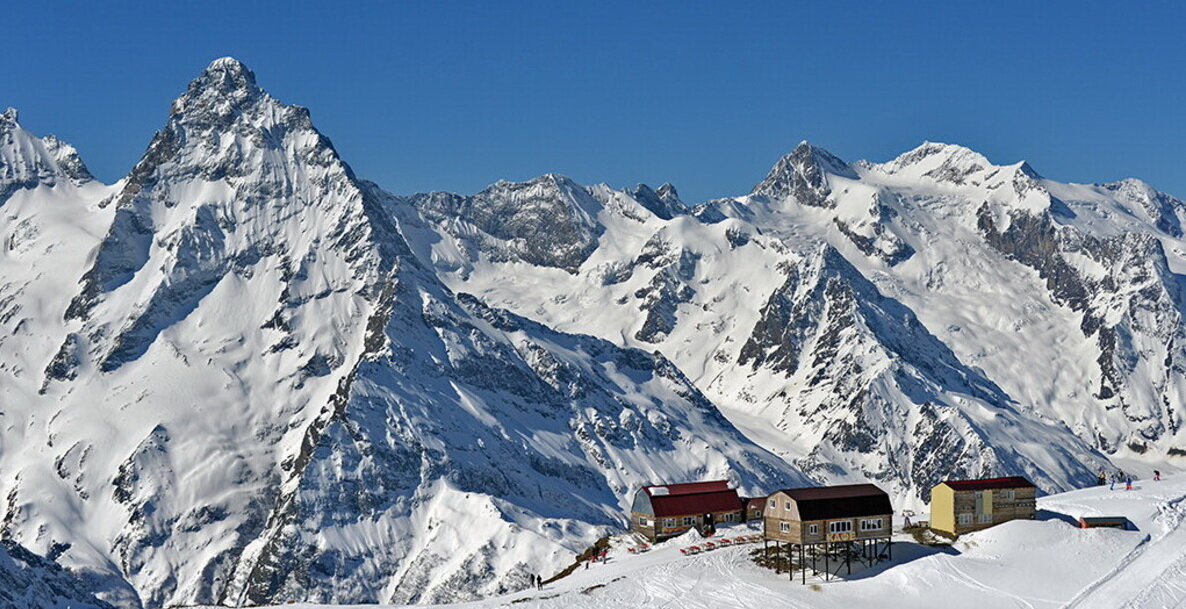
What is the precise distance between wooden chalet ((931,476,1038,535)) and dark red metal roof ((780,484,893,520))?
27.9ft

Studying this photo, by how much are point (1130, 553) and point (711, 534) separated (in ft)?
133

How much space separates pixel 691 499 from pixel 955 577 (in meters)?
38.5

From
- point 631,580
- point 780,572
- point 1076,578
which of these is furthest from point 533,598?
point 1076,578

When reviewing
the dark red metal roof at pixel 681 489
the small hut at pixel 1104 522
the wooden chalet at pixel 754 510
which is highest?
the dark red metal roof at pixel 681 489

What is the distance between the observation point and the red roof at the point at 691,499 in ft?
499

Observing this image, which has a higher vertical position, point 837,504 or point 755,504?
point 755,504

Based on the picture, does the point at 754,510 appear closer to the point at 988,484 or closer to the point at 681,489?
the point at 681,489

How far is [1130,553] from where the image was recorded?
413 feet

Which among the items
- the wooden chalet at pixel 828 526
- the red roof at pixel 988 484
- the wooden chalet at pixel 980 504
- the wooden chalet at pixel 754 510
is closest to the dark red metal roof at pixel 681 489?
the wooden chalet at pixel 754 510

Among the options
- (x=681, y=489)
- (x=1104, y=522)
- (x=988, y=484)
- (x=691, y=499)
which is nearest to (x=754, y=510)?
(x=681, y=489)

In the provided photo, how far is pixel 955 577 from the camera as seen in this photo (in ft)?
399

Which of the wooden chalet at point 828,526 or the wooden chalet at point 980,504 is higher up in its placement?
the wooden chalet at point 980,504

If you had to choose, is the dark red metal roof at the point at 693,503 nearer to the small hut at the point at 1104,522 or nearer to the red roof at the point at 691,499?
the red roof at the point at 691,499

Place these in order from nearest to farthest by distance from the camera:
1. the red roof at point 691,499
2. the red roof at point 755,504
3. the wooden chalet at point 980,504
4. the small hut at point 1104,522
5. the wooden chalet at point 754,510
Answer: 1. the small hut at point 1104,522
2. the wooden chalet at point 980,504
3. the red roof at point 691,499
4. the wooden chalet at point 754,510
5. the red roof at point 755,504
